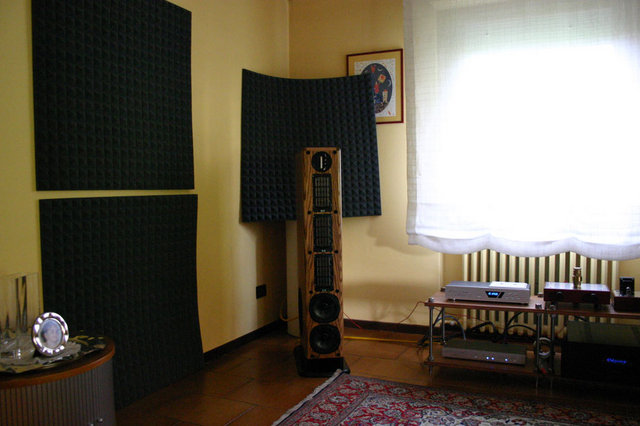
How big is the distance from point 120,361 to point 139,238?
62cm

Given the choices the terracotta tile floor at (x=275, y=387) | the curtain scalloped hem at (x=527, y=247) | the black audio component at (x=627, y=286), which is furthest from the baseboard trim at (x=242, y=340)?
the black audio component at (x=627, y=286)

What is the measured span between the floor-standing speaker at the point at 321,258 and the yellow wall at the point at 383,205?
0.89 meters

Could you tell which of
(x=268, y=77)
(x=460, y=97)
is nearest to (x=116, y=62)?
(x=268, y=77)

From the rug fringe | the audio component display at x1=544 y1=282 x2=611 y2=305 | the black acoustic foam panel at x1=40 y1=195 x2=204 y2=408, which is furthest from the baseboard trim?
the audio component display at x1=544 y1=282 x2=611 y2=305

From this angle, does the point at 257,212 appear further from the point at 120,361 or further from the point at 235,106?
the point at 120,361

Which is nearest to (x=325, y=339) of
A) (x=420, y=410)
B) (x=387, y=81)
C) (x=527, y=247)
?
(x=420, y=410)

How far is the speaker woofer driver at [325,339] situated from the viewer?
314 cm

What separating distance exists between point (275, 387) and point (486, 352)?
1.21 metres

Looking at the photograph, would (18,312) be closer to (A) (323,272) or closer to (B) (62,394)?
(B) (62,394)

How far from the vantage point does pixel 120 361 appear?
2678 millimetres

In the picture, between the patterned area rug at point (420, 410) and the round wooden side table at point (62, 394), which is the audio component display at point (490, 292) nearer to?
the patterned area rug at point (420, 410)

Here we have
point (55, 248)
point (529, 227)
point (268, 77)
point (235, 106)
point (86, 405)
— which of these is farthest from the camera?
point (268, 77)

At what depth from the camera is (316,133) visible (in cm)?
398

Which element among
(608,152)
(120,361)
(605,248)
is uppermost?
(608,152)
